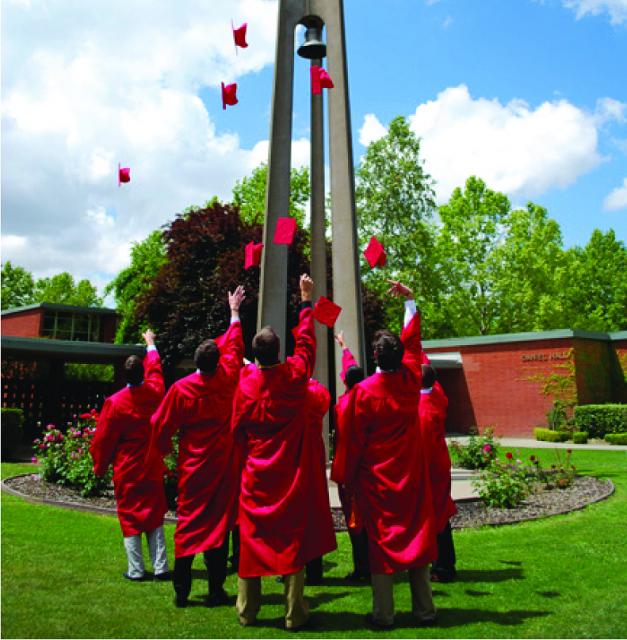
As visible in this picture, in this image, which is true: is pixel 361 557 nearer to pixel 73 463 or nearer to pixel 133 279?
pixel 73 463

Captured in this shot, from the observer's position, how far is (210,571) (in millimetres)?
4426

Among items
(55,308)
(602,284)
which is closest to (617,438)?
(602,284)

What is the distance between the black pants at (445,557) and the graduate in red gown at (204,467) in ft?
5.76

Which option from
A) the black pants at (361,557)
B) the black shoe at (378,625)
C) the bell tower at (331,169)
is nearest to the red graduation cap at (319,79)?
the bell tower at (331,169)

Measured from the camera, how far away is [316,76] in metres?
9.69

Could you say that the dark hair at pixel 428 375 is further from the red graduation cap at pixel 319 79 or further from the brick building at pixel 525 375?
the brick building at pixel 525 375

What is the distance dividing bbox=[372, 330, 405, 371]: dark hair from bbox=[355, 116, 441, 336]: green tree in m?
25.4

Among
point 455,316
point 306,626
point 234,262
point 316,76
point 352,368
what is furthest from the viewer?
point 455,316

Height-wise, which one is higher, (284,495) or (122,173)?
(122,173)

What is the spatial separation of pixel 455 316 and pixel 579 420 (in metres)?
12.4

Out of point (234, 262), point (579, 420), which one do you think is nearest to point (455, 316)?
point (579, 420)

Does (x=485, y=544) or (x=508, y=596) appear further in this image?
(x=485, y=544)

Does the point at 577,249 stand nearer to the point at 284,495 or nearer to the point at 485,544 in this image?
the point at 485,544

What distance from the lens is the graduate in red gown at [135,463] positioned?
503cm
